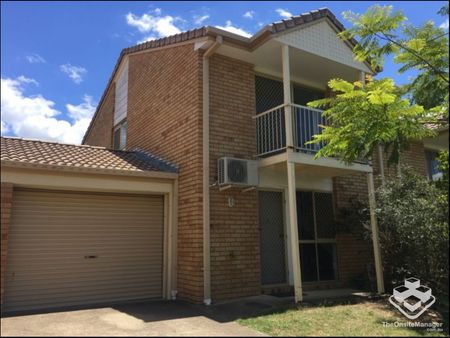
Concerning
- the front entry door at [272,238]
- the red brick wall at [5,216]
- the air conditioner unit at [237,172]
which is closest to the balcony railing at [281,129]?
the air conditioner unit at [237,172]

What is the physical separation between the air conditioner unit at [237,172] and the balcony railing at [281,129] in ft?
2.23

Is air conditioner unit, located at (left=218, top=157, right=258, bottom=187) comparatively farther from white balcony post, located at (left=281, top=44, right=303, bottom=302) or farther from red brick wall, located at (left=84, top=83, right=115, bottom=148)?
red brick wall, located at (left=84, top=83, right=115, bottom=148)

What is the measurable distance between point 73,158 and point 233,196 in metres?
3.58

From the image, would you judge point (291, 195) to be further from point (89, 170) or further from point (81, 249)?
point (81, 249)

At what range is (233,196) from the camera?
29.2 feet

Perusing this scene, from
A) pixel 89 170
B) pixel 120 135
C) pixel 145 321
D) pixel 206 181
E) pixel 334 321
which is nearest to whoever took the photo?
pixel 334 321

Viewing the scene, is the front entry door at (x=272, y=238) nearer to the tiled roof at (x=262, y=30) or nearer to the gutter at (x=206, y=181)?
the gutter at (x=206, y=181)

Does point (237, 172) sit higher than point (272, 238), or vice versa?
point (237, 172)

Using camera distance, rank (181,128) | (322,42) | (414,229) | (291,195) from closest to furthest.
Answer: (414,229) → (291,195) → (181,128) → (322,42)

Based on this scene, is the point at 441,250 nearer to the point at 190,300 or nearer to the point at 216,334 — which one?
the point at 216,334

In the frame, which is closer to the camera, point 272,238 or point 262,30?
point 262,30

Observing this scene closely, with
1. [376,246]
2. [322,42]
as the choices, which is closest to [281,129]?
[322,42]

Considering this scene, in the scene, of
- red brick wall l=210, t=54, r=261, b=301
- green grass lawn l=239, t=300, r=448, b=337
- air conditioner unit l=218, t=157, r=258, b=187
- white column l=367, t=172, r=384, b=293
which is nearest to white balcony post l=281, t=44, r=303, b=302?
green grass lawn l=239, t=300, r=448, b=337

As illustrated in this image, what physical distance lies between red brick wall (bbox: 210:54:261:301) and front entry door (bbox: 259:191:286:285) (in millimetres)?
433
